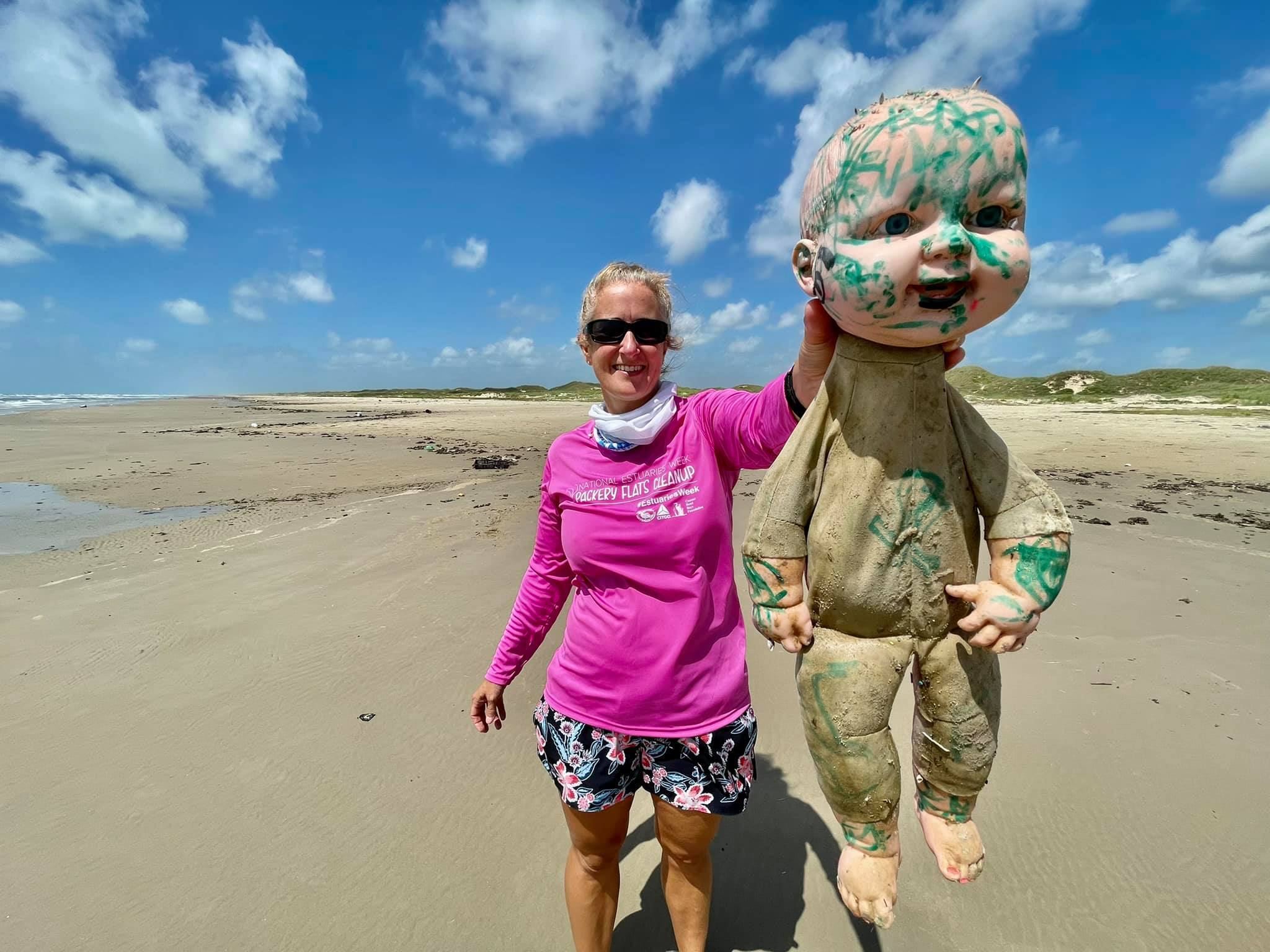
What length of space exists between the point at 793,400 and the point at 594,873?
1973 mm

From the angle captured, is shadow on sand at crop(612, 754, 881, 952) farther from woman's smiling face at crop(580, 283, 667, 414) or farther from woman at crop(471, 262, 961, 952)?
woman's smiling face at crop(580, 283, 667, 414)

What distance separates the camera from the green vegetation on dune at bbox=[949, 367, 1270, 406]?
1155 inches

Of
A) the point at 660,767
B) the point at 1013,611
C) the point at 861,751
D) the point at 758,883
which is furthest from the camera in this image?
the point at 758,883

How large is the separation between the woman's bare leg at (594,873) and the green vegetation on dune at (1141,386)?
3366 cm

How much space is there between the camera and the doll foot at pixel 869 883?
4.61ft

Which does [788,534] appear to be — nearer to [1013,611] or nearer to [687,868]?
[1013,611]

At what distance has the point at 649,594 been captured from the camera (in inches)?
80.9

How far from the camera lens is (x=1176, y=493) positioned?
9.30 metres

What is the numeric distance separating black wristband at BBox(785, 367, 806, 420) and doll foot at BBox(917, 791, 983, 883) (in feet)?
3.60

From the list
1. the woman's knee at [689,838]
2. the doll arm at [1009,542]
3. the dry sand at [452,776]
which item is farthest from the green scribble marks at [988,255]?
the dry sand at [452,776]

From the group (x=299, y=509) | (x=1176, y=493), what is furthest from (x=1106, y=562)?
(x=299, y=509)

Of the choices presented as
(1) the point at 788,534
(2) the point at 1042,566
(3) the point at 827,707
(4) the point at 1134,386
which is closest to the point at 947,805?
(3) the point at 827,707

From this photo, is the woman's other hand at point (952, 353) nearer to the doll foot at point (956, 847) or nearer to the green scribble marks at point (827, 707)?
the green scribble marks at point (827, 707)

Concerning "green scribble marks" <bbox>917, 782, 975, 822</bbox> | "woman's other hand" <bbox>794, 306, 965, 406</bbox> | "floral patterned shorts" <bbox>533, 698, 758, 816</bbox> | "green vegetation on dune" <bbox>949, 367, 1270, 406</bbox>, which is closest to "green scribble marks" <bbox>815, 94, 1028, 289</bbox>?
"woman's other hand" <bbox>794, 306, 965, 406</bbox>
